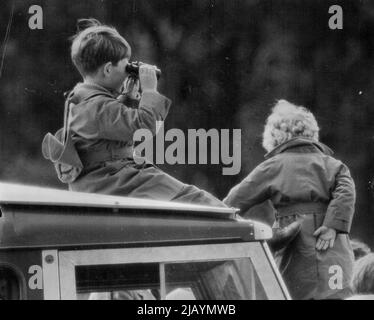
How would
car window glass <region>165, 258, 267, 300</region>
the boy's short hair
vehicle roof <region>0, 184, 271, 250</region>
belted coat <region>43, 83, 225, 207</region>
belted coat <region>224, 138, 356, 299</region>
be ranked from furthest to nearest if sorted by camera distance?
belted coat <region>224, 138, 356, 299</region> < the boy's short hair < belted coat <region>43, 83, 225, 207</region> < car window glass <region>165, 258, 267, 300</region> < vehicle roof <region>0, 184, 271, 250</region>

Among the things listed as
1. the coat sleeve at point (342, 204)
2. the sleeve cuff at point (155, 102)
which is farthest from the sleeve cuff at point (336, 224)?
the sleeve cuff at point (155, 102)

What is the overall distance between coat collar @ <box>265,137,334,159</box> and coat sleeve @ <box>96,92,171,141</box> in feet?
1.81

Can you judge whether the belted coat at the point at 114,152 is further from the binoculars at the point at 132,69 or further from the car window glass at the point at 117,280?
the car window glass at the point at 117,280

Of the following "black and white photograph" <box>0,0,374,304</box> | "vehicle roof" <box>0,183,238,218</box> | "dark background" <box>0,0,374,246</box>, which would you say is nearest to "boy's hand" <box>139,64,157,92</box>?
"black and white photograph" <box>0,0,374,304</box>

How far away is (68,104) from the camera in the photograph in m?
2.65

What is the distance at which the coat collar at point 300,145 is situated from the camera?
295 cm

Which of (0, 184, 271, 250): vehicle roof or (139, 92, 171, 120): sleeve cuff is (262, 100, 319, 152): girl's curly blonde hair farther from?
(0, 184, 271, 250): vehicle roof

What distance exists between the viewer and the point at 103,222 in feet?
6.66

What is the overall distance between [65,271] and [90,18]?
1.26 m

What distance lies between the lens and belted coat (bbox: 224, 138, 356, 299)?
112 inches

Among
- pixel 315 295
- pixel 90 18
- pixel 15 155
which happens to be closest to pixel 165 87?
pixel 90 18

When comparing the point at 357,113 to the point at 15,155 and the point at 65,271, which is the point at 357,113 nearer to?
the point at 15,155
